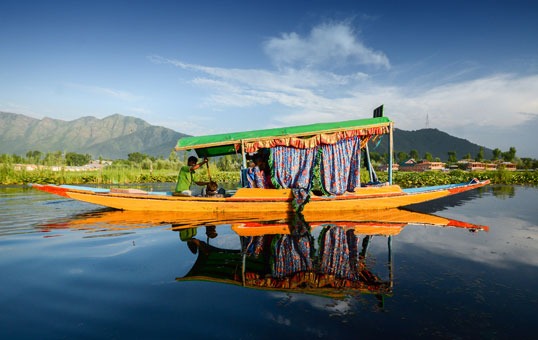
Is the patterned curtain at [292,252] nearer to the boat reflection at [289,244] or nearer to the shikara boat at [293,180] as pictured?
the boat reflection at [289,244]

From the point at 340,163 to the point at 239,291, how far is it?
6.30 meters

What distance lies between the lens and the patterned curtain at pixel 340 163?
9.16 metres

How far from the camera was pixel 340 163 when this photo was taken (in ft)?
30.1

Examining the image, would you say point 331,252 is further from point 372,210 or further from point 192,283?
point 372,210

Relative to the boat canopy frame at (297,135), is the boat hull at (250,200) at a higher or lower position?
lower

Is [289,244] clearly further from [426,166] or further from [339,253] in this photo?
[426,166]

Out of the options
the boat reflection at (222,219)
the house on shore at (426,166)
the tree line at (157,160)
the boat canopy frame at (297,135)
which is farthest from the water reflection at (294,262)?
the house on shore at (426,166)

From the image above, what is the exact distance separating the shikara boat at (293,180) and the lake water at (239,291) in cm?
248

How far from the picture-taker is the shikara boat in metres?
9.02

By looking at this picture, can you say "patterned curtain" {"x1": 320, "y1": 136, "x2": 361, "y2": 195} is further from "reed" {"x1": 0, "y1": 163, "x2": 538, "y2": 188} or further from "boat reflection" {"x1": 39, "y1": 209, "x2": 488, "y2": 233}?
"reed" {"x1": 0, "y1": 163, "x2": 538, "y2": 188}

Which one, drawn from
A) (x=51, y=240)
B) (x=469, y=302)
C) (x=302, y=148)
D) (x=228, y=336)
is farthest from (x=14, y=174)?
(x=469, y=302)

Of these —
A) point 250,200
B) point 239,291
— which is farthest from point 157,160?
point 239,291

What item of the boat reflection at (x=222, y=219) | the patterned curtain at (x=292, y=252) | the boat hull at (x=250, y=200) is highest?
the boat hull at (x=250, y=200)

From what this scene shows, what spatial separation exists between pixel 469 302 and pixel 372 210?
630cm
